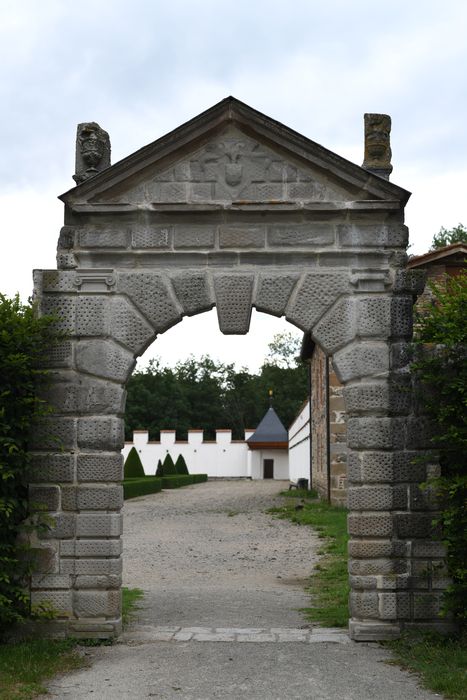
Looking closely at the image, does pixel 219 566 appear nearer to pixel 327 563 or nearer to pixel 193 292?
pixel 327 563

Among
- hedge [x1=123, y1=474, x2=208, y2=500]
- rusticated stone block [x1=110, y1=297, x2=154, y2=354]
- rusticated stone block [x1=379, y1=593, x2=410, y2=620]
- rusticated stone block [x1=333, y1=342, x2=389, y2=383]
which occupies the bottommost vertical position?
hedge [x1=123, y1=474, x2=208, y2=500]

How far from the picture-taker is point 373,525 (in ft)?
22.8

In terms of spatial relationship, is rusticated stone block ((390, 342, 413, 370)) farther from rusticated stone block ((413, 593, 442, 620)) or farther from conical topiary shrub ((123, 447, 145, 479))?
conical topiary shrub ((123, 447, 145, 479))

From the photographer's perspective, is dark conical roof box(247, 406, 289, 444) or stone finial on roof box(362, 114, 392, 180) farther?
dark conical roof box(247, 406, 289, 444)

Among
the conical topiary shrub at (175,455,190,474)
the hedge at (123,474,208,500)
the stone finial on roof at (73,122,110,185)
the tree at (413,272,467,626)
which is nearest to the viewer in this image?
the tree at (413,272,467,626)

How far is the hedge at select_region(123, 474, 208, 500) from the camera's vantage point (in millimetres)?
27870

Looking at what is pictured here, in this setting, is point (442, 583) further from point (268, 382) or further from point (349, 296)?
point (268, 382)

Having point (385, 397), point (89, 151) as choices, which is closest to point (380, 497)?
point (385, 397)

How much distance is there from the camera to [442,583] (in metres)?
6.89

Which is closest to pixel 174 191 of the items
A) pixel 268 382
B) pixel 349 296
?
pixel 349 296

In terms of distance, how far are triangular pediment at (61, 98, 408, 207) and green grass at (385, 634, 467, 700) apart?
370 cm

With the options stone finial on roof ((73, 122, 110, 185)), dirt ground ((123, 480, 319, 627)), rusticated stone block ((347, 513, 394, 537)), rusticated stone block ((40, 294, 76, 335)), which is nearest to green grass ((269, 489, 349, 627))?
dirt ground ((123, 480, 319, 627))

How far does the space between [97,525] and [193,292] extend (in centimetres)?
216

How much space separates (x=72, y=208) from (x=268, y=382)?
5741 centimetres
